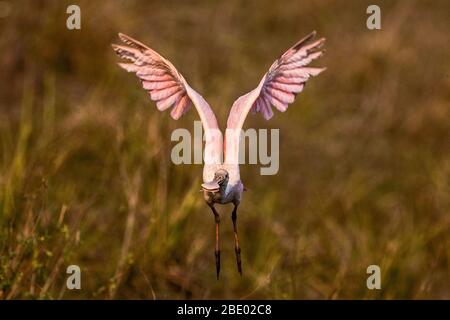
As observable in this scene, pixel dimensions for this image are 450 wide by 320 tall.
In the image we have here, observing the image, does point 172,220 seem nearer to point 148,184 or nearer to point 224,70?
point 148,184

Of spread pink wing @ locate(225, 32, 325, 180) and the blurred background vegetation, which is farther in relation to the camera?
the blurred background vegetation

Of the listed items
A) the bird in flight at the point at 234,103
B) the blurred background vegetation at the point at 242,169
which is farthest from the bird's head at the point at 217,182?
the blurred background vegetation at the point at 242,169

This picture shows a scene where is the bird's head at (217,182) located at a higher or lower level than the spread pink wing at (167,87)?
lower

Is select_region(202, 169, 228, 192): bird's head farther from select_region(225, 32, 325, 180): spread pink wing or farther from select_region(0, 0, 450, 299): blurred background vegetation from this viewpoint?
select_region(0, 0, 450, 299): blurred background vegetation

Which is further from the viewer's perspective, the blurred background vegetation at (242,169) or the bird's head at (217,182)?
the blurred background vegetation at (242,169)

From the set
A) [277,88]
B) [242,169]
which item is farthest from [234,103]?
[242,169]

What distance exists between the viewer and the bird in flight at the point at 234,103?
95 cm

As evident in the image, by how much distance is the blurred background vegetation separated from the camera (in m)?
2.12

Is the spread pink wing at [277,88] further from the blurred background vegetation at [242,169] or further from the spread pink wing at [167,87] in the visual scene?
the blurred background vegetation at [242,169]

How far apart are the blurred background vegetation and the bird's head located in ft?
2.45

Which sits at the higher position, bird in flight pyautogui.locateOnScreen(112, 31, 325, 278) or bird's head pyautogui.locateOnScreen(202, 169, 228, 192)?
bird in flight pyautogui.locateOnScreen(112, 31, 325, 278)

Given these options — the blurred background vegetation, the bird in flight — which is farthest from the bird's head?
the blurred background vegetation

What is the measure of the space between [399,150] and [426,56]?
0.62 metres

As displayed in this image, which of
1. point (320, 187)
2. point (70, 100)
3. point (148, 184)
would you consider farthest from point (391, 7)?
point (148, 184)
